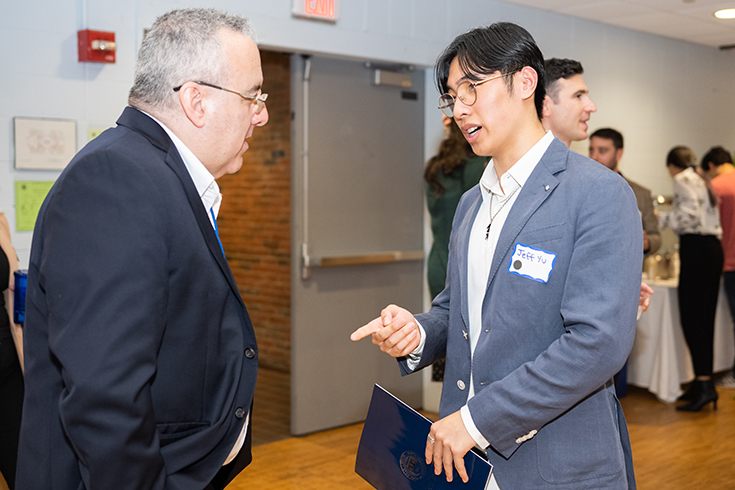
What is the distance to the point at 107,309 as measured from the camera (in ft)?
3.12

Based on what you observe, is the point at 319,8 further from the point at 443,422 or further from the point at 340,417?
the point at 443,422

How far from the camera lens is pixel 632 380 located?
490cm

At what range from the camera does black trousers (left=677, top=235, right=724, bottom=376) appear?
462 centimetres

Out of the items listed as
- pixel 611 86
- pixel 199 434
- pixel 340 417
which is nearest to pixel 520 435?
pixel 199 434

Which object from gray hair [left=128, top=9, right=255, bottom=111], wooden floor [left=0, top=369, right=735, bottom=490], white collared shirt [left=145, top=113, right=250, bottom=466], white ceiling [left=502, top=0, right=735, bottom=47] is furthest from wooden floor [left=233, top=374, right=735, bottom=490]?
white ceiling [left=502, top=0, right=735, bottom=47]

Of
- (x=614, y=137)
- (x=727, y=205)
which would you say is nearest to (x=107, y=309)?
(x=614, y=137)

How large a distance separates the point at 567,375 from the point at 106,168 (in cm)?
85

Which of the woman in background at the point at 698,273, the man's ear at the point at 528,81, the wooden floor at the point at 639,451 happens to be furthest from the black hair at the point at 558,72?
the woman in background at the point at 698,273

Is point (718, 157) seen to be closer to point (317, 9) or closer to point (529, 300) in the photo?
point (317, 9)

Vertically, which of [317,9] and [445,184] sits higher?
[317,9]

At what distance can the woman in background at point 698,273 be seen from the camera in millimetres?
4613

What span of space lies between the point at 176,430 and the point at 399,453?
0.47 m

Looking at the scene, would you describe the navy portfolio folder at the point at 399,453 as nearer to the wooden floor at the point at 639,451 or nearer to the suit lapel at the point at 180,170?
the suit lapel at the point at 180,170

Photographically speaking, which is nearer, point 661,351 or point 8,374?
point 8,374
